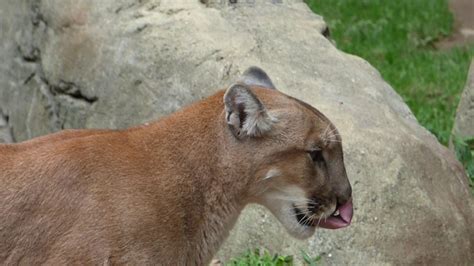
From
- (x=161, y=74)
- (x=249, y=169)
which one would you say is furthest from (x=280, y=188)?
(x=161, y=74)

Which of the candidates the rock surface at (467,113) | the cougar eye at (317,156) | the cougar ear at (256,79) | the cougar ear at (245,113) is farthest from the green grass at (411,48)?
the cougar ear at (245,113)

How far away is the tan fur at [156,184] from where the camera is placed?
18.7 ft

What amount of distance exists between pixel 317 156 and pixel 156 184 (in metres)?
0.81

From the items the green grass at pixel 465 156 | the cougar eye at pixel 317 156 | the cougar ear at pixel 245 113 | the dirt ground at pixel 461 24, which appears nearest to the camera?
the cougar ear at pixel 245 113

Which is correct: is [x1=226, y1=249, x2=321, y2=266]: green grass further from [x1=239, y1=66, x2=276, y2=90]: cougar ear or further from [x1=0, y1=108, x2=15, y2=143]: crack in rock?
[x1=0, y1=108, x2=15, y2=143]: crack in rock

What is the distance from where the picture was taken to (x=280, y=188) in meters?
6.04

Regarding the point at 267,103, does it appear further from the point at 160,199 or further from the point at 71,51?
the point at 71,51

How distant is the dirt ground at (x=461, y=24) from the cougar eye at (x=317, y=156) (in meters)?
8.91

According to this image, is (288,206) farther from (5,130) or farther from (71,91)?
(5,130)

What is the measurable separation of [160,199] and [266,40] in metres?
2.80

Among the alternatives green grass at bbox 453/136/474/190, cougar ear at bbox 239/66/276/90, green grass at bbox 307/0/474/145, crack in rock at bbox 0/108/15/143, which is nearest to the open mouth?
cougar ear at bbox 239/66/276/90

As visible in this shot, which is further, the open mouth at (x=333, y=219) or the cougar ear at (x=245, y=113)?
the open mouth at (x=333, y=219)

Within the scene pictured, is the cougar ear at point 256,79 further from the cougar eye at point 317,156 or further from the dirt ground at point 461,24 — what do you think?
the dirt ground at point 461,24

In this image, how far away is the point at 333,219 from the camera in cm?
626
